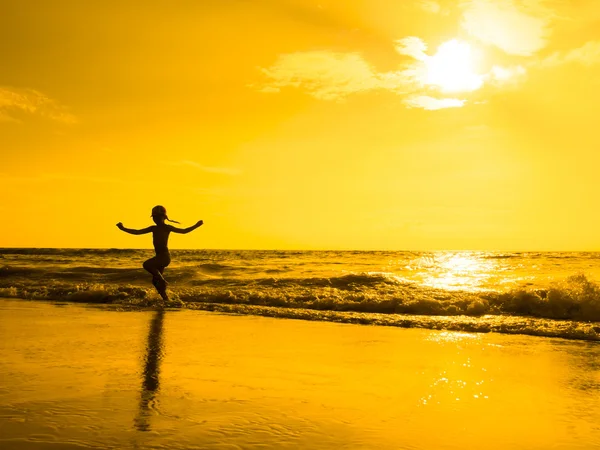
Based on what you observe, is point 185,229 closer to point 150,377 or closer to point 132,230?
point 132,230

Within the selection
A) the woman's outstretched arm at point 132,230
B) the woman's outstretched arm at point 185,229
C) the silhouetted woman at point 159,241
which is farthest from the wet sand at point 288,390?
the silhouetted woman at point 159,241

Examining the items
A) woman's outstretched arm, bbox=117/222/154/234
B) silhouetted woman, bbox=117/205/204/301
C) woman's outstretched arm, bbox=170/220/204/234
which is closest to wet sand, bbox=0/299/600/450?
woman's outstretched arm, bbox=170/220/204/234

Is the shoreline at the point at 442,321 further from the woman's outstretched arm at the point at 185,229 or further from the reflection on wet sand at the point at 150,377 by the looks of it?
the reflection on wet sand at the point at 150,377

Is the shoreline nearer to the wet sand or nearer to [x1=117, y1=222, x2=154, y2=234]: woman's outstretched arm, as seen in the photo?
the wet sand

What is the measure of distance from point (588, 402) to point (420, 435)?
2.28 meters

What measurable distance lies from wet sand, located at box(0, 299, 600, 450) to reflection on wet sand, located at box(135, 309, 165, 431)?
16mm

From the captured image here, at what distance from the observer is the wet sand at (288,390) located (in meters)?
4.37

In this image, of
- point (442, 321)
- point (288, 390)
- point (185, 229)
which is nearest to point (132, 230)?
point (185, 229)

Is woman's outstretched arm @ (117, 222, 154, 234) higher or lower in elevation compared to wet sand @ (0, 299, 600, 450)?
higher

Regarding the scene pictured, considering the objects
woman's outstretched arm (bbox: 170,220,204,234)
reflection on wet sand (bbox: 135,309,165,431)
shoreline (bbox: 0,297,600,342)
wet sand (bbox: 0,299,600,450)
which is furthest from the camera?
woman's outstretched arm (bbox: 170,220,204,234)

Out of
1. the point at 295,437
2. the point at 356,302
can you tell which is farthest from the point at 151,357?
the point at 356,302

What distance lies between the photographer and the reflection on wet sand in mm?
4676

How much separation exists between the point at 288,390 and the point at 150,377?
5.17ft

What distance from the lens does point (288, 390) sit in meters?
5.78
